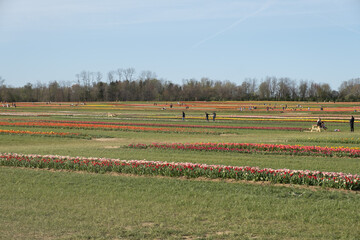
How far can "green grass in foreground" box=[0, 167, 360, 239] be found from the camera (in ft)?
31.7

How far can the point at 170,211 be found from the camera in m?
11.5

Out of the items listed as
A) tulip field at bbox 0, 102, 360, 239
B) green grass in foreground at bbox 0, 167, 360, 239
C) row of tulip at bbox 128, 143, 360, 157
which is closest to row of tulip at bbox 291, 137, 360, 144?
row of tulip at bbox 128, 143, 360, 157

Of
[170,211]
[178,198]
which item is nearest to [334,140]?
[178,198]

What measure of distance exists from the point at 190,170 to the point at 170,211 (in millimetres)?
5268

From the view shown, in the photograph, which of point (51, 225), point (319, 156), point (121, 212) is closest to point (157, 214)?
point (121, 212)

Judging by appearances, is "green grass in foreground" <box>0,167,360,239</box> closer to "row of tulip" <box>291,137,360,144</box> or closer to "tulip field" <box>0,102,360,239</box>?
"tulip field" <box>0,102,360,239</box>

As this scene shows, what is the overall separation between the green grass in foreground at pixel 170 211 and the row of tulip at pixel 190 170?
32.0 inches

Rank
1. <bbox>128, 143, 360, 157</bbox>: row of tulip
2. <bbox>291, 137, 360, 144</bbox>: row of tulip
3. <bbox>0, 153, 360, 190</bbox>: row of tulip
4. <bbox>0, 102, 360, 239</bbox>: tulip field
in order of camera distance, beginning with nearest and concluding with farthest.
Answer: <bbox>0, 102, 360, 239</bbox>: tulip field < <bbox>0, 153, 360, 190</bbox>: row of tulip < <bbox>128, 143, 360, 157</bbox>: row of tulip < <bbox>291, 137, 360, 144</bbox>: row of tulip

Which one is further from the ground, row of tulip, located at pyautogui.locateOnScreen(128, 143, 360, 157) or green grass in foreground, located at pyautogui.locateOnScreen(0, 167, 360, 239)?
row of tulip, located at pyautogui.locateOnScreen(128, 143, 360, 157)

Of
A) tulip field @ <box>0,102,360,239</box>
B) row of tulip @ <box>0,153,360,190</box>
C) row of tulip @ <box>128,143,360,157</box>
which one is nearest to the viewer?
tulip field @ <box>0,102,360,239</box>

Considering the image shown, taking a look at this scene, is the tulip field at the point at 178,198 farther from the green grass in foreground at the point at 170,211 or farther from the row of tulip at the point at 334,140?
the row of tulip at the point at 334,140

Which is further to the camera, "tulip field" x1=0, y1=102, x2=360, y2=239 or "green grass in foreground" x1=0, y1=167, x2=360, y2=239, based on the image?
"tulip field" x1=0, y1=102, x2=360, y2=239

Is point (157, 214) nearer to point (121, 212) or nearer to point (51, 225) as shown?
point (121, 212)

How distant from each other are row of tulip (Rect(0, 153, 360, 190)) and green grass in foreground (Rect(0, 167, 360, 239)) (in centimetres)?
81
